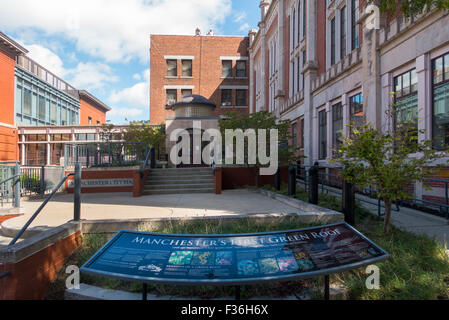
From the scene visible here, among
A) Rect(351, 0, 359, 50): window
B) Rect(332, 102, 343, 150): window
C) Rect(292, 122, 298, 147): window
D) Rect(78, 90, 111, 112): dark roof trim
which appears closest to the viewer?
Rect(351, 0, 359, 50): window

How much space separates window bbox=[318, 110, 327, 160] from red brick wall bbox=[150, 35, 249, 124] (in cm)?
1859

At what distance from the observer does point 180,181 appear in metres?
12.4

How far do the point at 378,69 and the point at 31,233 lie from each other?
12244 millimetres

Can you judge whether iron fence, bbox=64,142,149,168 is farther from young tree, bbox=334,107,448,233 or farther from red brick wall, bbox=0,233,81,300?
young tree, bbox=334,107,448,233

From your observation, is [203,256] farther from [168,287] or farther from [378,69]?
[378,69]

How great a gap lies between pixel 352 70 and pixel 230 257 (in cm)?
1270

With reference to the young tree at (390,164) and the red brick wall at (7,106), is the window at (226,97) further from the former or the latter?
the young tree at (390,164)

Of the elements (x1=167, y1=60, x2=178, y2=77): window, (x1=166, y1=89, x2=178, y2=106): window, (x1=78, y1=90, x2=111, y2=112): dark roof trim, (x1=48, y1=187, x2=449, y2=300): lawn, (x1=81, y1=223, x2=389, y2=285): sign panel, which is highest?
(x1=167, y1=60, x2=178, y2=77): window

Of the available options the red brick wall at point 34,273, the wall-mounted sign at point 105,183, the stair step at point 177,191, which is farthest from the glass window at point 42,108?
the red brick wall at point 34,273

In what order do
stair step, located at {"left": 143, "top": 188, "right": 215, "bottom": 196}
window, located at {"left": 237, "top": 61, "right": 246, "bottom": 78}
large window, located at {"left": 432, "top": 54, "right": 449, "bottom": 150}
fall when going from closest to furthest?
large window, located at {"left": 432, "top": 54, "right": 449, "bottom": 150} → stair step, located at {"left": 143, "top": 188, "right": 215, "bottom": 196} → window, located at {"left": 237, "top": 61, "right": 246, "bottom": 78}

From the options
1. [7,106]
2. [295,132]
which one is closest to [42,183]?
[295,132]

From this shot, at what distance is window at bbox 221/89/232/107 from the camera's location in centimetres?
3467

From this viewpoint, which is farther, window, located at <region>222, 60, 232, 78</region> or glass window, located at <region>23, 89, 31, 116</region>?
window, located at <region>222, 60, 232, 78</region>

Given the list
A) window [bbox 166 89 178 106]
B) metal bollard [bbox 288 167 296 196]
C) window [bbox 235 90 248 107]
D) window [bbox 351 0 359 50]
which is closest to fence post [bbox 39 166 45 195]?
metal bollard [bbox 288 167 296 196]
